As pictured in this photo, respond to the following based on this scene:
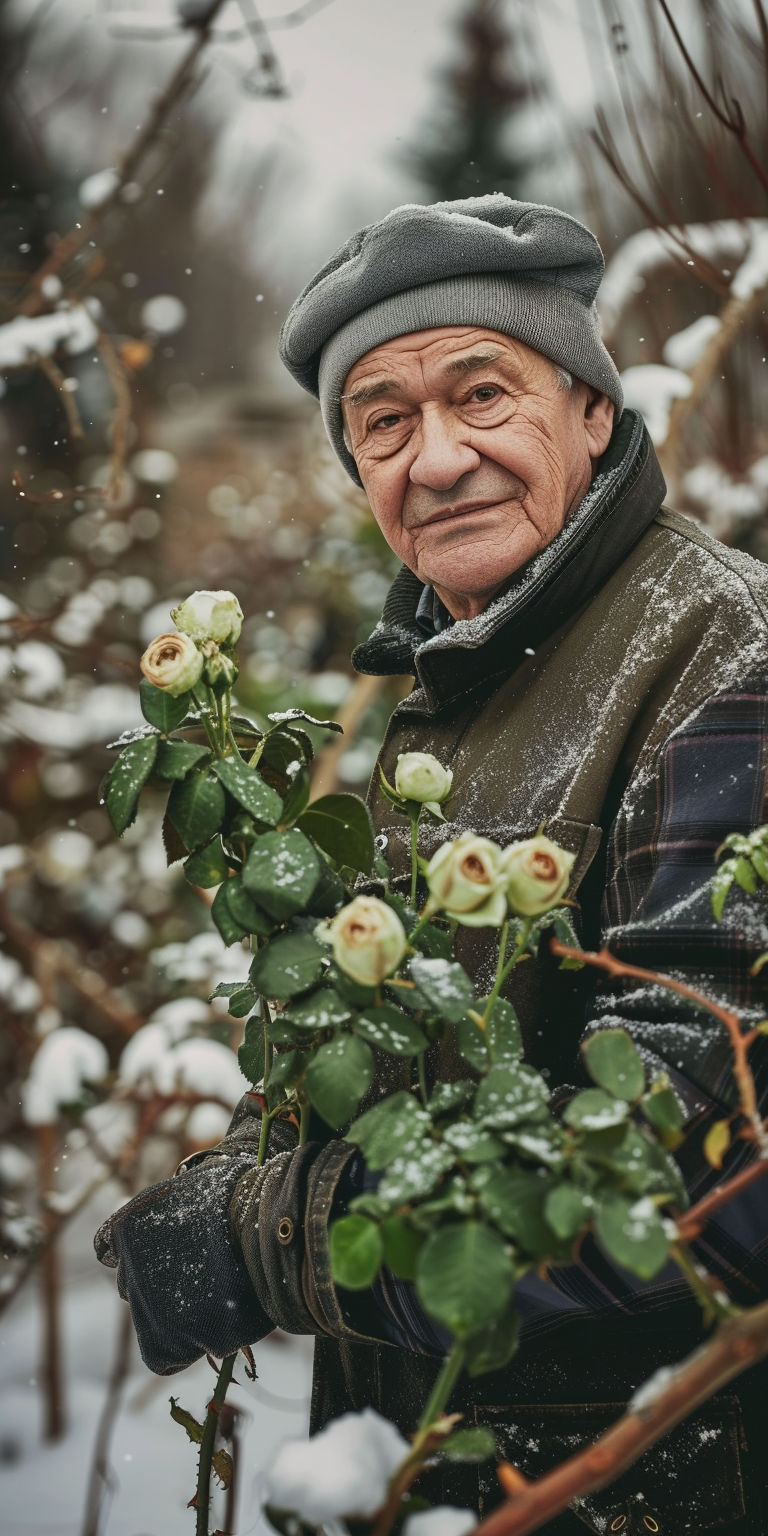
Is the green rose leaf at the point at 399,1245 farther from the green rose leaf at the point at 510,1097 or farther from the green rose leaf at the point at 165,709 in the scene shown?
the green rose leaf at the point at 165,709

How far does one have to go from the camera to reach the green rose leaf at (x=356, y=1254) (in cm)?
78

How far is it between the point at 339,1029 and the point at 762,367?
2594 mm

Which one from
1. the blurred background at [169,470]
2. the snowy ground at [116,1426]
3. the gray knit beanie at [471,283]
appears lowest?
the snowy ground at [116,1426]

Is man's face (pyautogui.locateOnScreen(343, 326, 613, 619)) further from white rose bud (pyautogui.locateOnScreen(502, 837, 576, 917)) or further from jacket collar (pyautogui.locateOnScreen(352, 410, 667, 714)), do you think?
white rose bud (pyautogui.locateOnScreen(502, 837, 576, 917))

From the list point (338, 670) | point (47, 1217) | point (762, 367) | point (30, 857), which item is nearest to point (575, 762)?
point (762, 367)

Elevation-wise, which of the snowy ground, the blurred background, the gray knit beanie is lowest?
the snowy ground

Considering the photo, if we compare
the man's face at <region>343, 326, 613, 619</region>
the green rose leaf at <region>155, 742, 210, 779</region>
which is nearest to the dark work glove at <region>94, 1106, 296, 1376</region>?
the green rose leaf at <region>155, 742, 210, 779</region>

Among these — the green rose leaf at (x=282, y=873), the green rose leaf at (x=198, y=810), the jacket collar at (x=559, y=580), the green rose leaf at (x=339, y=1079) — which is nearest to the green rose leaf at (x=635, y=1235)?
the green rose leaf at (x=339, y=1079)

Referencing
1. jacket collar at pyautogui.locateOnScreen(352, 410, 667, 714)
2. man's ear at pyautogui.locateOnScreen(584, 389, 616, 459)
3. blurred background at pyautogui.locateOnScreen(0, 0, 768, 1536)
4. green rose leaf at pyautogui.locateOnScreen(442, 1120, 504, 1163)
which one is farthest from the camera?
blurred background at pyautogui.locateOnScreen(0, 0, 768, 1536)

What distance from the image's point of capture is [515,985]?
3.99 feet

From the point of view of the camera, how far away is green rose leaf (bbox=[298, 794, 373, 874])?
1.08m

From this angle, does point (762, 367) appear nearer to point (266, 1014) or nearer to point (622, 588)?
point (622, 588)

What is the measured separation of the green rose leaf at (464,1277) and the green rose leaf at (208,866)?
1.31 feet

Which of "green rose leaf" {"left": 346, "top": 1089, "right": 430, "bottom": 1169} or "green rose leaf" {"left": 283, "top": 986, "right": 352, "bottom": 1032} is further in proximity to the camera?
"green rose leaf" {"left": 283, "top": 986, "right": 352, "bottom": 1032}
